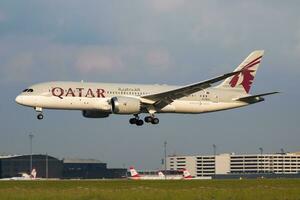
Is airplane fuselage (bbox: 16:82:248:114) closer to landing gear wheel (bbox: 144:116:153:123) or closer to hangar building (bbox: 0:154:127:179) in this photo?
landing gear wheel (bbox: 144:116:153:123)

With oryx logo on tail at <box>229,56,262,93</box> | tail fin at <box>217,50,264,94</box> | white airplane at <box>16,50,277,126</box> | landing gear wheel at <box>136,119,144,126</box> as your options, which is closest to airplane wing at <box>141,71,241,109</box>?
white airplane at <box>16,50,277,126</box>

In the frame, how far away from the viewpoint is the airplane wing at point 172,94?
79500 mm

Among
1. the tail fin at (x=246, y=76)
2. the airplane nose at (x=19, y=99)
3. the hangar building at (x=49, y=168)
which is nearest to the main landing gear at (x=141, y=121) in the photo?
the tail fin at (x=246, y=76)

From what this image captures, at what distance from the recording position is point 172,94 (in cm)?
8144

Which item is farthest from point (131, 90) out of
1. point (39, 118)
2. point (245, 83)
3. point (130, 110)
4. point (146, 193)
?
point (146, 193)

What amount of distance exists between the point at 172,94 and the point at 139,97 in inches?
148

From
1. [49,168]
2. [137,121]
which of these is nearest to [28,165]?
[49,168]

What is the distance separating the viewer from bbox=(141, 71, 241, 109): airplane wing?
79.5m

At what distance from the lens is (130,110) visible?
7962 centimetres

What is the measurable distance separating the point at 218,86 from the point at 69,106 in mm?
20747

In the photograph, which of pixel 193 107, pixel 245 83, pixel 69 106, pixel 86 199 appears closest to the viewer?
pixel 86 199

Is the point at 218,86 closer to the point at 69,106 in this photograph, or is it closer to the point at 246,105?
the point at 246,105

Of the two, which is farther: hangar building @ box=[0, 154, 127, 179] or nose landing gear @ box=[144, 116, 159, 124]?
hangar building @ box=[0, 154, 127, 179]

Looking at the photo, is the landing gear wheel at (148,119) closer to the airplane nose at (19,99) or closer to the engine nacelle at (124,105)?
the engine nacelle at (124,105)
